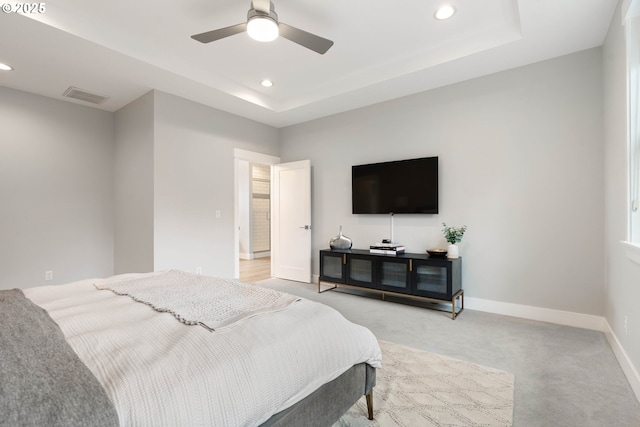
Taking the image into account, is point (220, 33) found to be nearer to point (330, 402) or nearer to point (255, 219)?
point (330, 402)

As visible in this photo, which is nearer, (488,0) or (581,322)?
(488,0)

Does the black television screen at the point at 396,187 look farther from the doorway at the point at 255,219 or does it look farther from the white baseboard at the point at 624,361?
the doorway at the point at 255,219

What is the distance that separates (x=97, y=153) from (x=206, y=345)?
4465 mm

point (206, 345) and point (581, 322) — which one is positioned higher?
point (206, 345)

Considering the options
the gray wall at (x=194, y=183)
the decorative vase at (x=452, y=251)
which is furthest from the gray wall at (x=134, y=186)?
the decorative vase at (x=452, y=251)

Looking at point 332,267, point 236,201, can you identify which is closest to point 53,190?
point 236,201

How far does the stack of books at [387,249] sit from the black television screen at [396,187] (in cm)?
44

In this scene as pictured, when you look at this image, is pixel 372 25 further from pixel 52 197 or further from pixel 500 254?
pixel 52 197

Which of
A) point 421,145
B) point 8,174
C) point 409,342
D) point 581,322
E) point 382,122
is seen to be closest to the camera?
point 409,342

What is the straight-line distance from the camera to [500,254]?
335 centimetres

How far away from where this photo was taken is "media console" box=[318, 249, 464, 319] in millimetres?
Result: 3320

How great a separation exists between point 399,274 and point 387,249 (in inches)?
14.3

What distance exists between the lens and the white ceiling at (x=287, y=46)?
2.50 m

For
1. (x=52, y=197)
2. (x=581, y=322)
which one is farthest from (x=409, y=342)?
(x=52, y=197)
